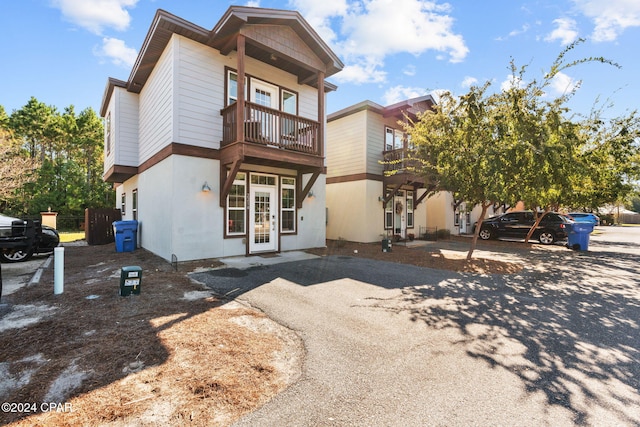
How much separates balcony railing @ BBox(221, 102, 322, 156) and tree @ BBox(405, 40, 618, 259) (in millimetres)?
3475

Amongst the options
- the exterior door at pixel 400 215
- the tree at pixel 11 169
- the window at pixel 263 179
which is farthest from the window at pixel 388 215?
the tree at pixel 11 169

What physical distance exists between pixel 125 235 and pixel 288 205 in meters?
6.07

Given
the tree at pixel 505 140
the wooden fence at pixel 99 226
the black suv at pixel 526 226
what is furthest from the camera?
the black suv at pixel 526 226

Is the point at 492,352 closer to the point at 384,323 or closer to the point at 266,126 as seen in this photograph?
the point at 384,323

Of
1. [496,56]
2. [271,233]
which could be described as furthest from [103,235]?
[496,56]

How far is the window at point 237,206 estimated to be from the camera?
8.92 metres

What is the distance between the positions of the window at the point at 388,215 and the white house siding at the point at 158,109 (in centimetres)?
1013

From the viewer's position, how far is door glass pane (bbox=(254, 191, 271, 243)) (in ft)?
31.3

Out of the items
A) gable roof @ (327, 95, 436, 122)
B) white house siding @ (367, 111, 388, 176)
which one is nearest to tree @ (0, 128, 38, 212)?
gable roof @ (327, 95, 436, 122)

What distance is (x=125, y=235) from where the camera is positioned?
33.8 ft

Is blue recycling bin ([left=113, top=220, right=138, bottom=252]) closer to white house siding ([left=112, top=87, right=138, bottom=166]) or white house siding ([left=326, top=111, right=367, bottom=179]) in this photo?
white house siding ([left=112, top=87, right=138, bottom=166])

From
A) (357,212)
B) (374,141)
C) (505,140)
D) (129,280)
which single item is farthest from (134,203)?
(505,140)

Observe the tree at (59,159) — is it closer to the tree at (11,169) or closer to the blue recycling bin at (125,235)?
the tree at (11,169)

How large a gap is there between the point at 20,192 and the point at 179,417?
94.9 feet
